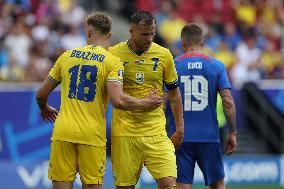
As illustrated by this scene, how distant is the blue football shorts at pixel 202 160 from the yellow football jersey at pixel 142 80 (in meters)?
1.24

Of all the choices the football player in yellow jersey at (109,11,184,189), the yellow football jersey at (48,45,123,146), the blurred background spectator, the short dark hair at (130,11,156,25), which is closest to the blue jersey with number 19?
the football player in yellow jersey at (109,11,184,189)

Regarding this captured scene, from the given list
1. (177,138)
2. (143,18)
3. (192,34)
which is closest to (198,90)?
(192,34)

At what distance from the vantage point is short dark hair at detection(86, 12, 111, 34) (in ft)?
29.6

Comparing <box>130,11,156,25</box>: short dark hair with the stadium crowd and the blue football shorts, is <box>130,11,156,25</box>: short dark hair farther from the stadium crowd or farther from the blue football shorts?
the stadium crowd

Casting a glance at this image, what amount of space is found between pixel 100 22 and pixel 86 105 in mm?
843

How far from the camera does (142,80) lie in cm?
954

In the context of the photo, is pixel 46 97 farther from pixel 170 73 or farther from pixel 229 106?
pixel 229 106

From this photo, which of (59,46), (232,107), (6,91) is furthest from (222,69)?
(59,46)

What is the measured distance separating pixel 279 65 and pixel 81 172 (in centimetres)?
1448

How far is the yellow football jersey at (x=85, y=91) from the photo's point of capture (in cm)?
897

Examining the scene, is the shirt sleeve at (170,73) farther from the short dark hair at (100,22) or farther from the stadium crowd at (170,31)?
the stadium crowd at (170,31)

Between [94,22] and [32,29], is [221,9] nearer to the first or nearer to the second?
[32,29]

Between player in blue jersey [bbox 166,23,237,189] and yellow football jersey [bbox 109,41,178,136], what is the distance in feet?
3.64

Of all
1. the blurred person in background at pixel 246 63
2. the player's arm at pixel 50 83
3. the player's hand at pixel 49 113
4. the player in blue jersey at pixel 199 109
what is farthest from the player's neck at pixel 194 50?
the blurred person in background at pixel 246 63
